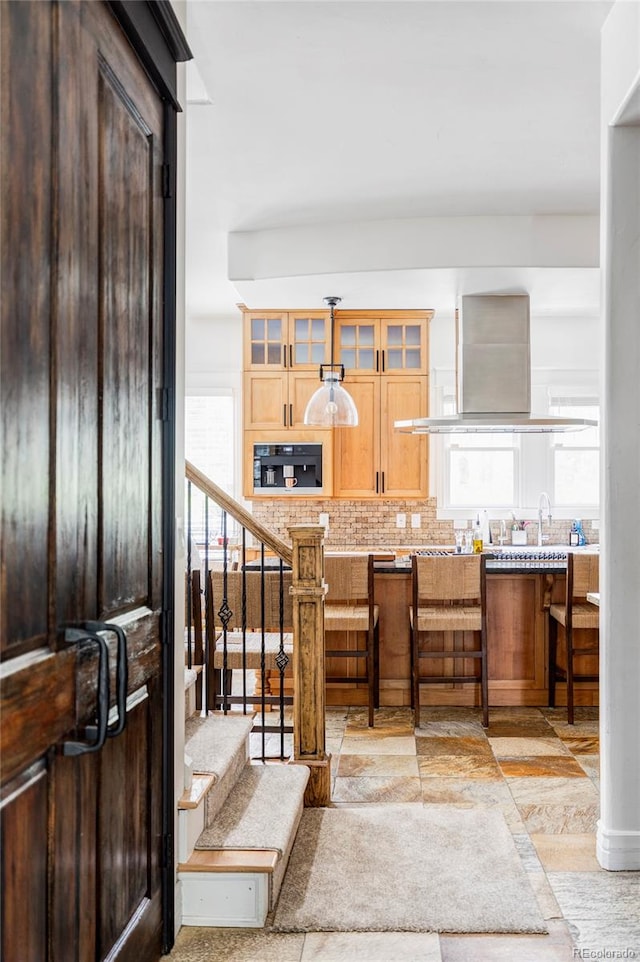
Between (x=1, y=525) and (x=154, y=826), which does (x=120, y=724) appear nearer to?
(x=1, y=525)

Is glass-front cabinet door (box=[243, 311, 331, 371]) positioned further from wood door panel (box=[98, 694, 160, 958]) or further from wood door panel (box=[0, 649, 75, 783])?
wood door panel (box=[0, 649, 75, 783])

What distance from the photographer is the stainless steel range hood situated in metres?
5.59

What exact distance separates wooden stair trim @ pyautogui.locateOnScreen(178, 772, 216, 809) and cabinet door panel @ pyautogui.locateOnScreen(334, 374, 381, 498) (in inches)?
170

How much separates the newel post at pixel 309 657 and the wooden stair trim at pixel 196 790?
27.1 inches

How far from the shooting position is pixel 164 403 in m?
2.29

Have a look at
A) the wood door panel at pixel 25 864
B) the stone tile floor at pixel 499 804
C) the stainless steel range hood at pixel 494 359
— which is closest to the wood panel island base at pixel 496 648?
the stone tile floor at pixel 499 804

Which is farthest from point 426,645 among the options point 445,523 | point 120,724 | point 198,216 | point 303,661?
point 120,724

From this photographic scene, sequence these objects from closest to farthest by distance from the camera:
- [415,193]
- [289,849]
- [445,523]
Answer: [289,849] → [415,193] → [445,523]

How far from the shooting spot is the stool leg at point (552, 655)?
5031mm

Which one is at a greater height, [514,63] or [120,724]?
[514,63]

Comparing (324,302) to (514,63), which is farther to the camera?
(324,302)

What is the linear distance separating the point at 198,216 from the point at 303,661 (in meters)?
2.86

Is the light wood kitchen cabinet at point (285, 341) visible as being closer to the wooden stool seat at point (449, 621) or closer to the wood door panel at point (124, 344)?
the wooden stool seat at point (449, 621)

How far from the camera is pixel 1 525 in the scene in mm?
1321
